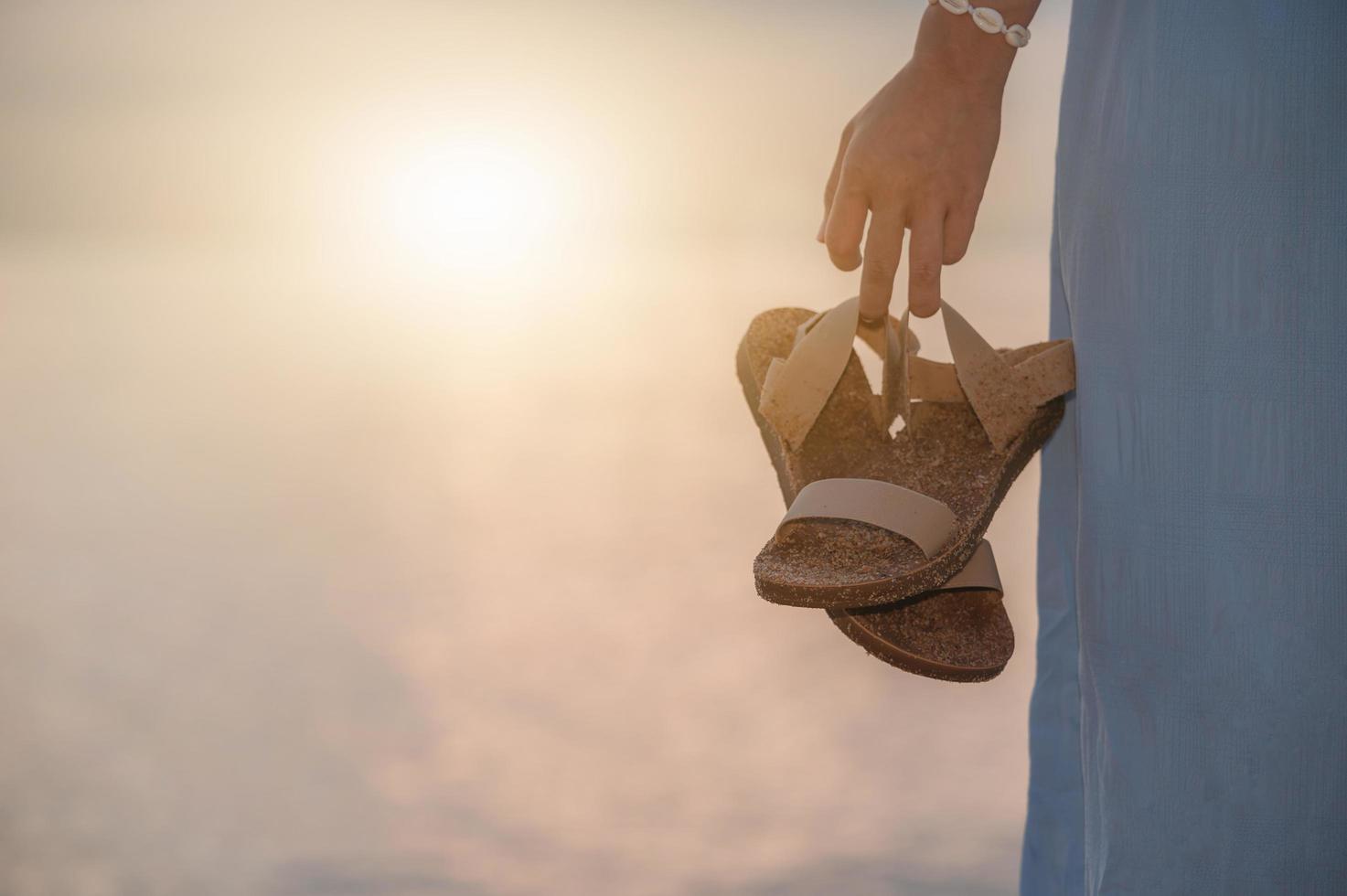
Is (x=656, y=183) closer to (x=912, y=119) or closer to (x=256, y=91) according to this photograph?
(x=256, y=91)

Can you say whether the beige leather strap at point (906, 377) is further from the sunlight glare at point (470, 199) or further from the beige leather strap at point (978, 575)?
the sunlight glare at point (470, 199)

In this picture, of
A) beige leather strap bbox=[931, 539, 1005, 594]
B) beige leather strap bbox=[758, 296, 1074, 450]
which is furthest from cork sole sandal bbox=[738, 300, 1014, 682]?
beige leather strap bbox=[758, 296, 1074, 450]

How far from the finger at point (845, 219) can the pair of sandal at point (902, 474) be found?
14 centimetres

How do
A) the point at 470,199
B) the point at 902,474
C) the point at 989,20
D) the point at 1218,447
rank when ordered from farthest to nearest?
the point at 470,199, the point at 902,474, the point at 989,20, the point at 1218,447

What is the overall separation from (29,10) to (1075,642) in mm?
7924

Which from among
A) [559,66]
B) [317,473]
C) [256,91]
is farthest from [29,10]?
[317,473]

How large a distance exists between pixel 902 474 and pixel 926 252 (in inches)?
9.0

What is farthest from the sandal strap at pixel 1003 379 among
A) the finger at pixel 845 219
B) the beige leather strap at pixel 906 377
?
the finger at pixel 845 219

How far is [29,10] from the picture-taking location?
7.01 m

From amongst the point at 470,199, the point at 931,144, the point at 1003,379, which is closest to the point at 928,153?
the point at 931,144

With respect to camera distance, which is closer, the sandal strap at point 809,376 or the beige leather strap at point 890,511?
the beige leather strap at point 890,511

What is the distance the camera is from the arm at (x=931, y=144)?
2.22 ft

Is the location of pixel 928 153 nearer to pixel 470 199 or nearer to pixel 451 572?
pixel 451 572

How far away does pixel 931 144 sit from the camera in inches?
26.8
